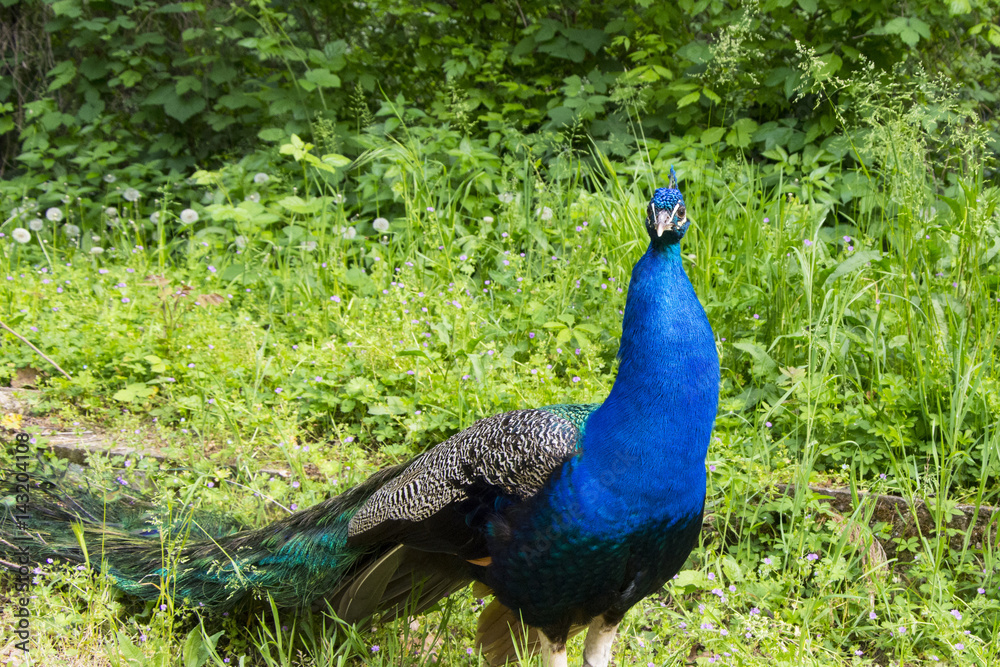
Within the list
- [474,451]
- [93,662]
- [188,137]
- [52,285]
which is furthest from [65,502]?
[188,137]

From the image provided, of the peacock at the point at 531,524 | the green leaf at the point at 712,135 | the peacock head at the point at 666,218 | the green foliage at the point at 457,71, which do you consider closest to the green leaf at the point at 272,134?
the green foliage at the point at 457,71

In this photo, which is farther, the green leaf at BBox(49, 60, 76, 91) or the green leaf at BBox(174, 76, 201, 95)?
the green leaf at BBox(49, 60, 76, 91)

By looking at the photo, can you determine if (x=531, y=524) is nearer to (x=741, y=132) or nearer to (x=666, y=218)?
(x=666, y=218)

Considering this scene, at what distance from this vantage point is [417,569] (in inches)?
86.0

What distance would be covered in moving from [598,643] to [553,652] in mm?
146

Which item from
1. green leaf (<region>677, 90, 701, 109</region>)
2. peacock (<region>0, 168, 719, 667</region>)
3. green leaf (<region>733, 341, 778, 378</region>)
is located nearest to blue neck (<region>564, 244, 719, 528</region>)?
peacock (<region>0, 168, 719, 667</region>)

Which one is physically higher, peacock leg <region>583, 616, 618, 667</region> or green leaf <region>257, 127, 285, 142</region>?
green leaf <region>257, 127, 285, 142</region>

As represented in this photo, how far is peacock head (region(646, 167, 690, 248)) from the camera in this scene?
1846 mm

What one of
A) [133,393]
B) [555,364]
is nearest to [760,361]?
[555,364]

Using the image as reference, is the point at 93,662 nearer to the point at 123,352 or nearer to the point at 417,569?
the point at 417,569

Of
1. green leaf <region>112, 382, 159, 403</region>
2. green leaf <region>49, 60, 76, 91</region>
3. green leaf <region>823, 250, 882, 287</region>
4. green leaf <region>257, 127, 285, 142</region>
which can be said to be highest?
green leaf <region>823, 250, 882, 287</region>

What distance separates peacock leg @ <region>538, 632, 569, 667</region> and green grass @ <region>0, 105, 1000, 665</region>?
24 centimetres

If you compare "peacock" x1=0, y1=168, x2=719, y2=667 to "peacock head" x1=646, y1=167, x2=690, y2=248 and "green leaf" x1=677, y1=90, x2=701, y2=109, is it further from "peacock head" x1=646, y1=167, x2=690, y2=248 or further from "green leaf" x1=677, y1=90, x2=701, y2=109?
"green leaf" x1=677, y1=90, x2=701, y2=109

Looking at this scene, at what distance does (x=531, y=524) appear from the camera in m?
1.87
